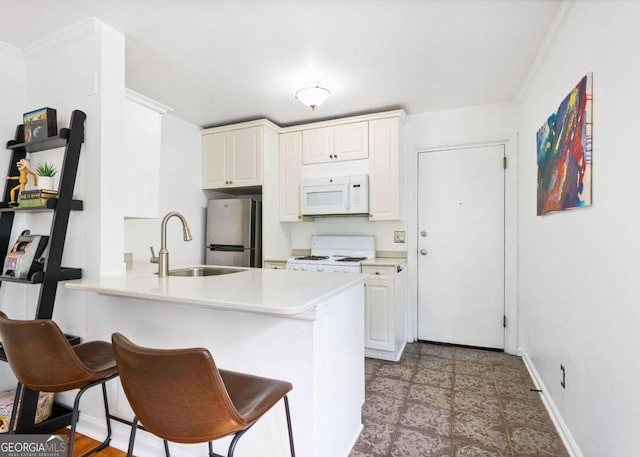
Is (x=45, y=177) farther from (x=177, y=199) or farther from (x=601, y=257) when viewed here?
(x=601, y=257)

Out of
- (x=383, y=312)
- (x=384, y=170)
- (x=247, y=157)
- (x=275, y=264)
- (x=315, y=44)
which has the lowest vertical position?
(x=383, y=312)

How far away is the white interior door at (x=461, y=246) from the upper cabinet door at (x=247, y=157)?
5.54ft

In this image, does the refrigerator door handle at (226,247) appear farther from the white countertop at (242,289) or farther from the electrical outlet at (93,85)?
the electrical outlet at (93,85)

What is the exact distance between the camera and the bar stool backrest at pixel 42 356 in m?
1.21

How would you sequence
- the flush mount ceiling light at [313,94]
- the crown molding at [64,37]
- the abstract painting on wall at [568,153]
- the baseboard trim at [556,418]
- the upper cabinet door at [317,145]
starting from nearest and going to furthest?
1. the abstract painting on wall at [568,153]
2. the baseboard trim at [556,418]
3. the crown molding at [64,37]
4. the flush mount ceiling light at [313,94]
5. the upper cabinet door at [317,145]

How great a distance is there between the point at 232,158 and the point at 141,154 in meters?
1.52

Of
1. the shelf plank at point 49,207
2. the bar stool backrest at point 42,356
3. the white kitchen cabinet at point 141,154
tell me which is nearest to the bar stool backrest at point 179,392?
the bar stool backrest at point 42,356

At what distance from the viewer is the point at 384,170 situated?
125 inches

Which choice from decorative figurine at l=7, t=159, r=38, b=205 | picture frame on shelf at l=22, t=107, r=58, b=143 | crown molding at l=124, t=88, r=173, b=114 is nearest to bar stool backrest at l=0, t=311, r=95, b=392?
decorative figurine at l=7, t=159, r=38, b=205

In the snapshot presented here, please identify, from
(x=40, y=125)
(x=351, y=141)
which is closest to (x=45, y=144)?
(x=40, y=125)

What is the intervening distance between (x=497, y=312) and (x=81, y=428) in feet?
10.9

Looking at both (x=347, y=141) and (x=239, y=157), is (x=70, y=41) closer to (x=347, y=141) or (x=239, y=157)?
(x=239, y=157)

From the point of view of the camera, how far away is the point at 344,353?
1.58 metres

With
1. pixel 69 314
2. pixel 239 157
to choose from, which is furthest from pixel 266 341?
pixel 239 157
